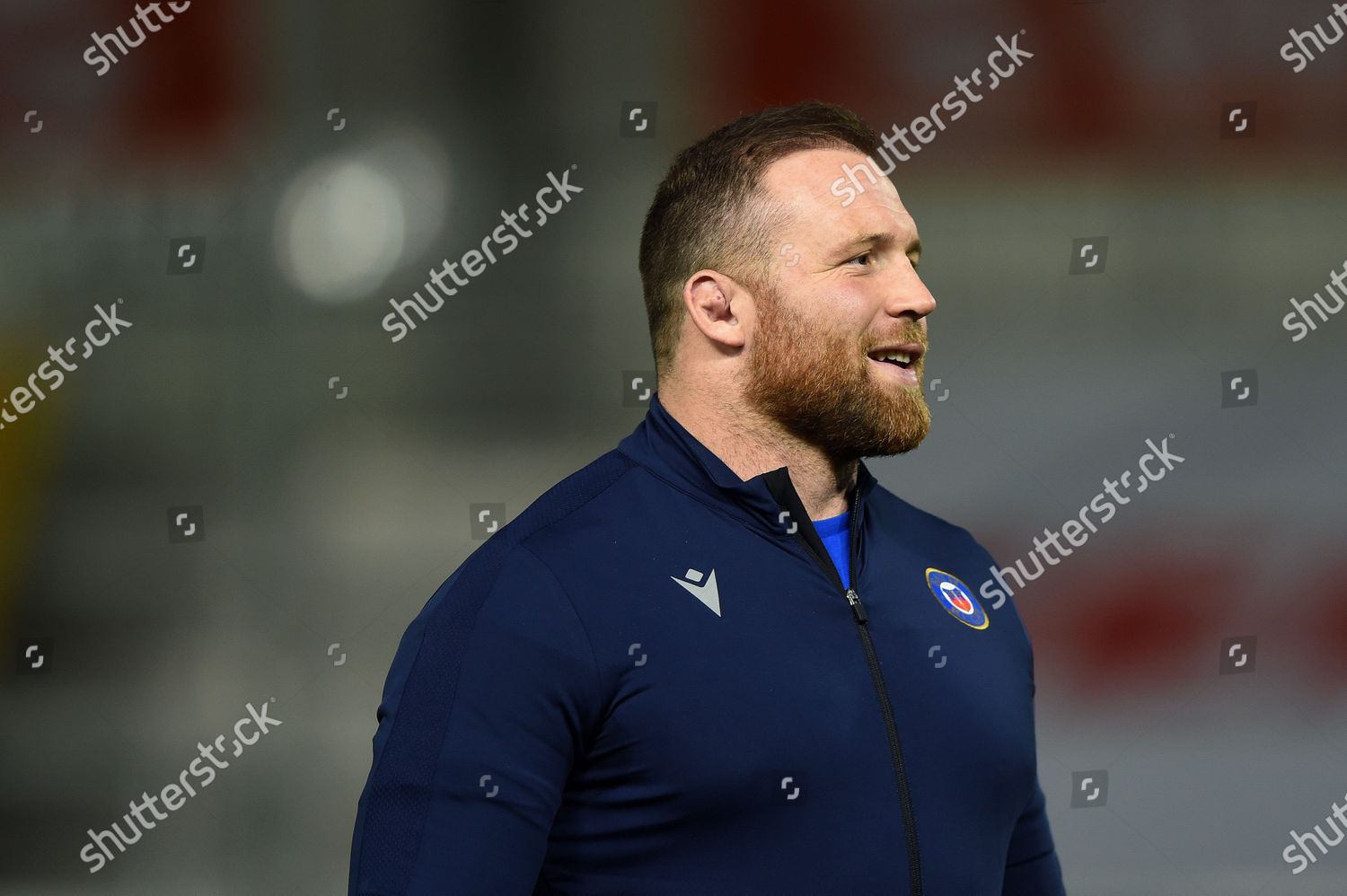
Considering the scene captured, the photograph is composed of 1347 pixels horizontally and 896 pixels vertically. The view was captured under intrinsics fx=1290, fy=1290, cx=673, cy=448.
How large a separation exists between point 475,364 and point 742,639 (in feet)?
4.38

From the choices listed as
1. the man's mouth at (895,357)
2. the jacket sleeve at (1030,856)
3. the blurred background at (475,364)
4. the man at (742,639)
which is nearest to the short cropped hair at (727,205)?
the man at (742,639)

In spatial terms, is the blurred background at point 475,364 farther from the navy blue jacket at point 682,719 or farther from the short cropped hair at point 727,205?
the navy blue jacket at point 682,719

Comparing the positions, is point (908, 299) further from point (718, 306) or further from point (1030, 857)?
point (1030, 857)

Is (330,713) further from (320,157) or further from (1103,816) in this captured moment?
(1103,816)

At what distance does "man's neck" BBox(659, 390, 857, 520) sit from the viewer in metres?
1.04

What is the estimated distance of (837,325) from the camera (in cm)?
A: 101

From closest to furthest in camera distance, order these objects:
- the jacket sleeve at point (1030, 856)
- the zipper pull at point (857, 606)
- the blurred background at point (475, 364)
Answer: the zipper pull at point (857, 606) → the jacket sleeve at point (1030, 856) → the blurred background at point (475, 364)

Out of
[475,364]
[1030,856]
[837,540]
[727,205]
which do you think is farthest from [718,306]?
[475,364]

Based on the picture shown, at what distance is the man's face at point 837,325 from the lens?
101 cm

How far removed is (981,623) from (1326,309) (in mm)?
1663

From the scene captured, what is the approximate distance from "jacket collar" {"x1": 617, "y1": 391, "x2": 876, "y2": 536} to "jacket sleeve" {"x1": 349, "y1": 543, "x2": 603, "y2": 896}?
6.5 inches

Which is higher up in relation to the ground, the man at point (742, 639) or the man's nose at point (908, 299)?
the man's nose at point (908, 299)

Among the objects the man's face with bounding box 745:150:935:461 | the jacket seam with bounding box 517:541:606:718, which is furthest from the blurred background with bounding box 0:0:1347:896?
the jacket seam with bounding box 517:541:606:718

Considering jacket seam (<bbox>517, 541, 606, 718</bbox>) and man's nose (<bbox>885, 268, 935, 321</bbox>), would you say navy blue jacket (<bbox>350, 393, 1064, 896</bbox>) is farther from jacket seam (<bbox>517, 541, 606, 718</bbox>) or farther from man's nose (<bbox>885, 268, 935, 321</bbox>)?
man's nose (<bbox>885, 268, 935, 321</bbox>)
